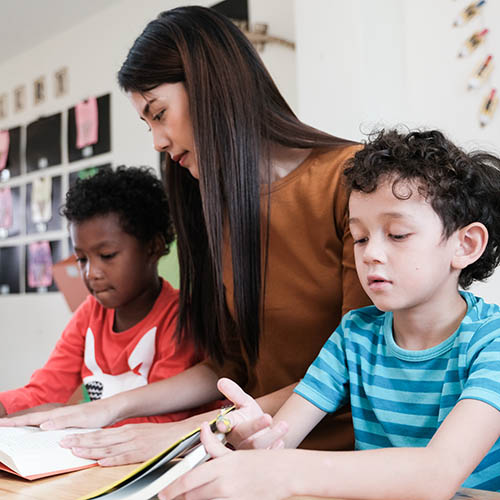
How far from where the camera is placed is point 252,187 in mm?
1010

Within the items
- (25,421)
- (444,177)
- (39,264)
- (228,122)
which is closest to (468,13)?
(228,122)

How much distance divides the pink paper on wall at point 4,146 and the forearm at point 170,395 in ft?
10.1

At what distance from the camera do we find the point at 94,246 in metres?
1.37

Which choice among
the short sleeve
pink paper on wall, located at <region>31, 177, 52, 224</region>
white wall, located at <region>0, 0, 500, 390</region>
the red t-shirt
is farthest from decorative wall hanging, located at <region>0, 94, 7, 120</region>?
the short sleeve

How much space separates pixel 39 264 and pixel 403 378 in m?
3.04

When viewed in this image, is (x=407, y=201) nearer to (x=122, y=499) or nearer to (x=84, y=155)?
(x=122, y=499)

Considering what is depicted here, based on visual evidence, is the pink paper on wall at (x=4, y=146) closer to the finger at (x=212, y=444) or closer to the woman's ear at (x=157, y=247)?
the woman's ear at (x=157, y=247)

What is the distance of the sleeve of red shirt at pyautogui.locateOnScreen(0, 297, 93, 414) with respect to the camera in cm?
138

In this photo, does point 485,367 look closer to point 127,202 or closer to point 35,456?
point 35,456

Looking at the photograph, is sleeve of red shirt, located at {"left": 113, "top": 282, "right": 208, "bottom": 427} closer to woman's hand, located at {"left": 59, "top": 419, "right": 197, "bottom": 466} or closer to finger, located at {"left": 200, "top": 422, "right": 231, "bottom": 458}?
woman's hand, located at {"left": 59, "top": 419, "right": 197, "bottom": 466}

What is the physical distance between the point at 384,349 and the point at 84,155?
8.98 feet

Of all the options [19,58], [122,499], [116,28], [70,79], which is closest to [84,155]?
[70,79]

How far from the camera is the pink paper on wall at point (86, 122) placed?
3.18 m

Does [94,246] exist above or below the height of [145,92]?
below
